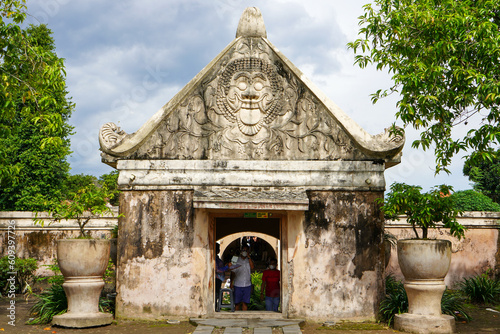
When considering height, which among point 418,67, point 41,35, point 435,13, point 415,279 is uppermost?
point 41,35

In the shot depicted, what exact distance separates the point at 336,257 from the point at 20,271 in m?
8.92

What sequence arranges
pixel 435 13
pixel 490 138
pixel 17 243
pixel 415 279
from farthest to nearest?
pixel 17 243 < pixel 415 279 < pixel 435 13 < pixel 490 138

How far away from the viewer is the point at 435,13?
25.7 feet

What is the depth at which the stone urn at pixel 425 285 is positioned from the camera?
823 cm

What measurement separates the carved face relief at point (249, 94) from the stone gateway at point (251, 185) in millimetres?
19

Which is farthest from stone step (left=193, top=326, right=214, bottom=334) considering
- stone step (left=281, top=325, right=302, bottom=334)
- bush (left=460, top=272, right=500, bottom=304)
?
bush (left=460, top=272, right=500, bottom=304)

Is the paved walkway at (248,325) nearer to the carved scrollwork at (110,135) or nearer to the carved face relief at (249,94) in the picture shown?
the carved face relief at (249,94)

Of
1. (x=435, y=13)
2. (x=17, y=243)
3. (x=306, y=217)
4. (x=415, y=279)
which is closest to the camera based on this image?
(x=435, y=13)

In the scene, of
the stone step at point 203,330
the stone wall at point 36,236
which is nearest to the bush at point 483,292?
the stone step at point 203,330

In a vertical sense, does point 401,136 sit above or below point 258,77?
below

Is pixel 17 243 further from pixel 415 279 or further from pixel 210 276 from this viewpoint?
pixel 415 279

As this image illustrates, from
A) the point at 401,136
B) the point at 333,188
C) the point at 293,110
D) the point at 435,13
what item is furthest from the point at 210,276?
the point at 435,13

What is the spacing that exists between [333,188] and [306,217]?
2.34ft

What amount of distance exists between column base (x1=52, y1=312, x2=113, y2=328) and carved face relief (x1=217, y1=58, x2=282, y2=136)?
4108 millimetres
